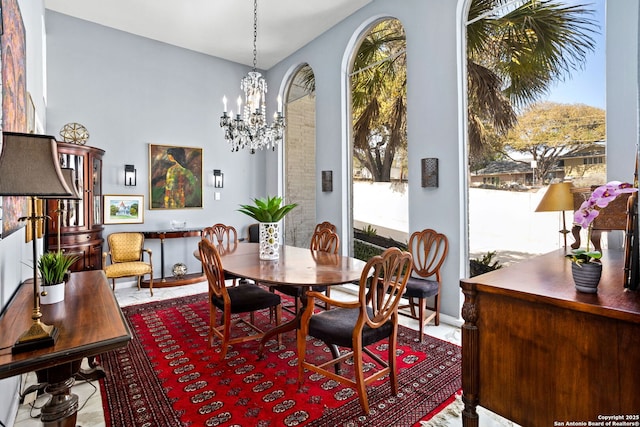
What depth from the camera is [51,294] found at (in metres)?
1.80

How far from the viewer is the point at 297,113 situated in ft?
19.7

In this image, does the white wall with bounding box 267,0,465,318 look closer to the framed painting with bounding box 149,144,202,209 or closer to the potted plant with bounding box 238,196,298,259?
the potted plant with bounding box 238,196,298,259

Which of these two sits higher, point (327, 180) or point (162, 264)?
point (327, 180)

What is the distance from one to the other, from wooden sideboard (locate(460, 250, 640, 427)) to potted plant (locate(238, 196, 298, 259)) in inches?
73.1

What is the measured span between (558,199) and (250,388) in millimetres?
2552

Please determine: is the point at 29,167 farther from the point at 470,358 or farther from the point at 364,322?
the point at 470,358

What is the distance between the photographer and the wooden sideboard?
1111mm

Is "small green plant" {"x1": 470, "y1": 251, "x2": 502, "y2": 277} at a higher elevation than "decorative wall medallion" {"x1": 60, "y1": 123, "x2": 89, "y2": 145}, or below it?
below

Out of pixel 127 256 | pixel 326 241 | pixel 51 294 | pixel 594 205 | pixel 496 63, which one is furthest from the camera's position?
pixel 127 256

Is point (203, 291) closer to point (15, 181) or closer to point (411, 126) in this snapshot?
point (411, 126)

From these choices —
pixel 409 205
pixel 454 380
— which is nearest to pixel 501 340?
pixel 454 380

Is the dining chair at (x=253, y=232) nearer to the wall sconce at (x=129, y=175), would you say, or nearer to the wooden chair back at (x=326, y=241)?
the wall sconce at (x=129, y=175)

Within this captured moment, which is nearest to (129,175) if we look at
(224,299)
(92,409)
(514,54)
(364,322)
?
(224,299)

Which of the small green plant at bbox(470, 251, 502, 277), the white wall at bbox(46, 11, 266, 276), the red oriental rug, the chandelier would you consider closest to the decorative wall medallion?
the white wall at bbox(46, 11, 266, 276)
